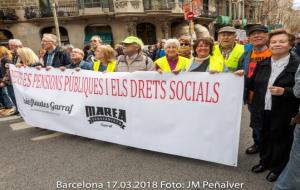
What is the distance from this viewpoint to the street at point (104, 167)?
3.12 m

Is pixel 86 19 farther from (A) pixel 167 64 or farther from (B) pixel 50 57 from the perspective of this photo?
(A) pixel 167 64

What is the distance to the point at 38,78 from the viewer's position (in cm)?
471

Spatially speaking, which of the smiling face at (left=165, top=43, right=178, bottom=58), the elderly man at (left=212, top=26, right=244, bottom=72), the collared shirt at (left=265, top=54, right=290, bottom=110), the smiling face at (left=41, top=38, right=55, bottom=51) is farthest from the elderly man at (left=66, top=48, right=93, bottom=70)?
the collared shirt at (left=265, top=54, right=290, bottom=110)

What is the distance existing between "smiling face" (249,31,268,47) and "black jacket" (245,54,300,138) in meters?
0.51

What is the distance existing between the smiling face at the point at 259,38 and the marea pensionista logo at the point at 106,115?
79.0 inches

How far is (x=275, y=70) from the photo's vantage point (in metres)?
2.84

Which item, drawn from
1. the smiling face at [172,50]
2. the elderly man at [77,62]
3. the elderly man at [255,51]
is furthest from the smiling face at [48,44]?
the elderly man at [255,51]

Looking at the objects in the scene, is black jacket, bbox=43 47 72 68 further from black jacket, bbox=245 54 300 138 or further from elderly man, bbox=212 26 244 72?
black jacket, bbox=245 54 300 138

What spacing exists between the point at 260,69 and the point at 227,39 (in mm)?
1169

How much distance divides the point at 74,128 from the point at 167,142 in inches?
66.7

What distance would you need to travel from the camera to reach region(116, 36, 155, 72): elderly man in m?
4.02

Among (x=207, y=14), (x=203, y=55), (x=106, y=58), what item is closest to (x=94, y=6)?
(x=207, y=14)

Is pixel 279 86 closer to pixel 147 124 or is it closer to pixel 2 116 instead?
pixel 147 124

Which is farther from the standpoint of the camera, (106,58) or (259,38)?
(106,58)
